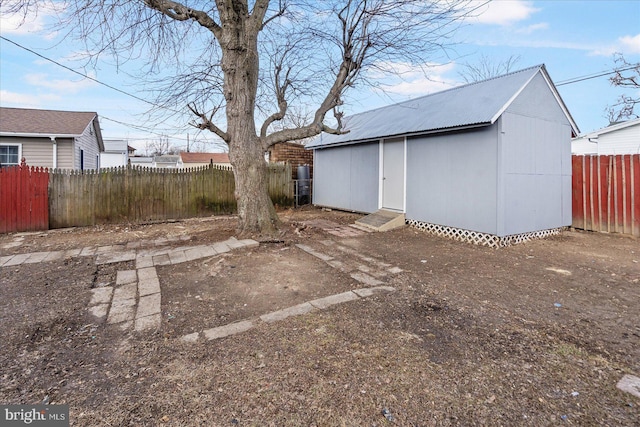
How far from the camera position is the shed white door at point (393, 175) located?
27.6 ft

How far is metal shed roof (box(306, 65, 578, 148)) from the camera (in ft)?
20.8

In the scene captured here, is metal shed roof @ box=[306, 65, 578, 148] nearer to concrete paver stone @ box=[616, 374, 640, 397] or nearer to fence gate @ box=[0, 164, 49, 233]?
concrete paver stone @ box=[616, 374, 640, 397]

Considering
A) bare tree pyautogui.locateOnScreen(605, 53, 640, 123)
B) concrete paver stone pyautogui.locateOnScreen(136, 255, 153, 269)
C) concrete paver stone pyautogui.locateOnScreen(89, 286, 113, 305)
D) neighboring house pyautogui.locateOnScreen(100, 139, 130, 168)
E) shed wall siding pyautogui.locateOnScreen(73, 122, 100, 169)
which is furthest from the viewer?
neighboring house pyautogui.locateOnScreen(100, 139, 130, 168)

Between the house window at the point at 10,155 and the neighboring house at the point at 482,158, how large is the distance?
11.8 m

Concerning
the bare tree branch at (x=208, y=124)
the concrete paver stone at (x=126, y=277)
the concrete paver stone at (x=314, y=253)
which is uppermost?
the bare tree branch at (x=208, y=124)

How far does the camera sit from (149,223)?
9188mm

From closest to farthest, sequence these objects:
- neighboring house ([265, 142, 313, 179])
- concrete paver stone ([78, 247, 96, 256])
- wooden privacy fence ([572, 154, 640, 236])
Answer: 1. concrete paver stone ([78, 247, 96, 256])
2. wooden privacy fence ([572, 154, 640, 236])
3. neighboring house ([265, 142, 313, 179])

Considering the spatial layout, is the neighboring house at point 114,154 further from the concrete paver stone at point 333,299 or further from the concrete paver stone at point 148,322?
the concrete paver stone at point 333,299

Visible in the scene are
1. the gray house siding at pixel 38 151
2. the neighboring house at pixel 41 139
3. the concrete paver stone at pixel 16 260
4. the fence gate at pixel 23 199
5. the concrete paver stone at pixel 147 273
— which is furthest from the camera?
the gray house siding at pixel 38 151

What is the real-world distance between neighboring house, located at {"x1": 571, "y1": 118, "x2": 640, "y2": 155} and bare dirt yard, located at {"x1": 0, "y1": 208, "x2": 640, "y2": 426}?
10.8 m

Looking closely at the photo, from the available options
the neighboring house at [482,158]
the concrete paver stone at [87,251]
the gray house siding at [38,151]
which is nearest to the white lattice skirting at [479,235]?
the neighboring house at [482,158]

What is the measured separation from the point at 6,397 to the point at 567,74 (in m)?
19.8

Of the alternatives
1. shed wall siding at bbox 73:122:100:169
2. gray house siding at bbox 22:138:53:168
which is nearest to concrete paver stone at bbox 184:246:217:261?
shed wall siding at bbox 73:122:100:169

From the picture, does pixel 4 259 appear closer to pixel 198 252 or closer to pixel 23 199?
pixel 23 199
